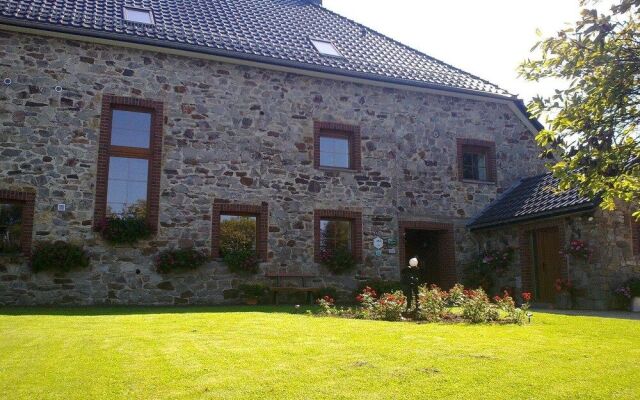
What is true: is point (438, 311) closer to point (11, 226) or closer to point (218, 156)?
point (218, 156)

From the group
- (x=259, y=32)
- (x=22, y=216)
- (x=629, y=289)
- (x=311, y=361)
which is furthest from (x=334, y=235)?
(x=311, y=361)

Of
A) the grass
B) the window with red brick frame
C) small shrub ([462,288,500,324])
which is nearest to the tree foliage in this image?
the grass

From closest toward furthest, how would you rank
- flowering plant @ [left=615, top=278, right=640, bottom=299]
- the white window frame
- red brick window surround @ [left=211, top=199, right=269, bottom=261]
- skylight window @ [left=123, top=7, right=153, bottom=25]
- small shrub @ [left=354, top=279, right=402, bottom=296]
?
flowering plant @ [left=615, top=278, right=640, bottom=299], red brick window surround @ [left=211, top=199, right=269, bottom=261], the white window frame, skylight window @ [left=123, top=7, right=153, bottom=25], small shrub @ [left=354, top=279, right=402, bottom=296]

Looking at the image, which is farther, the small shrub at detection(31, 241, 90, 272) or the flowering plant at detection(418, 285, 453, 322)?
the small shrub at detection(31, 241, 90, 272)

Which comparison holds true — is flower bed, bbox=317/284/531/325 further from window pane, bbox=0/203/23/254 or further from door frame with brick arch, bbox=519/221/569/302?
window pane, bbox=0/203/23/254

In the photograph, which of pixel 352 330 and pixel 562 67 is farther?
pixel 352 330

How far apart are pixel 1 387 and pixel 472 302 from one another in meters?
6.93

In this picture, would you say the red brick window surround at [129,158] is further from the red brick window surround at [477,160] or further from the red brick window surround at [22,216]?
the red brick window surround at [477,160]

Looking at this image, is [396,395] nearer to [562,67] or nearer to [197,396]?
[197,396]

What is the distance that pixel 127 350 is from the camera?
18.6 ft

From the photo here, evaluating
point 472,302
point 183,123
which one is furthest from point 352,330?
point 183,123

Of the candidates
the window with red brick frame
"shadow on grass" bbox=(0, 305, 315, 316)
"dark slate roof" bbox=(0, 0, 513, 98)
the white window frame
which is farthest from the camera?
the white window frame

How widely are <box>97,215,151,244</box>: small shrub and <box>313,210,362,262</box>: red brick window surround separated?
406 cm

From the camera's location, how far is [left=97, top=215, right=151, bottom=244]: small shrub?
40.0 ft
